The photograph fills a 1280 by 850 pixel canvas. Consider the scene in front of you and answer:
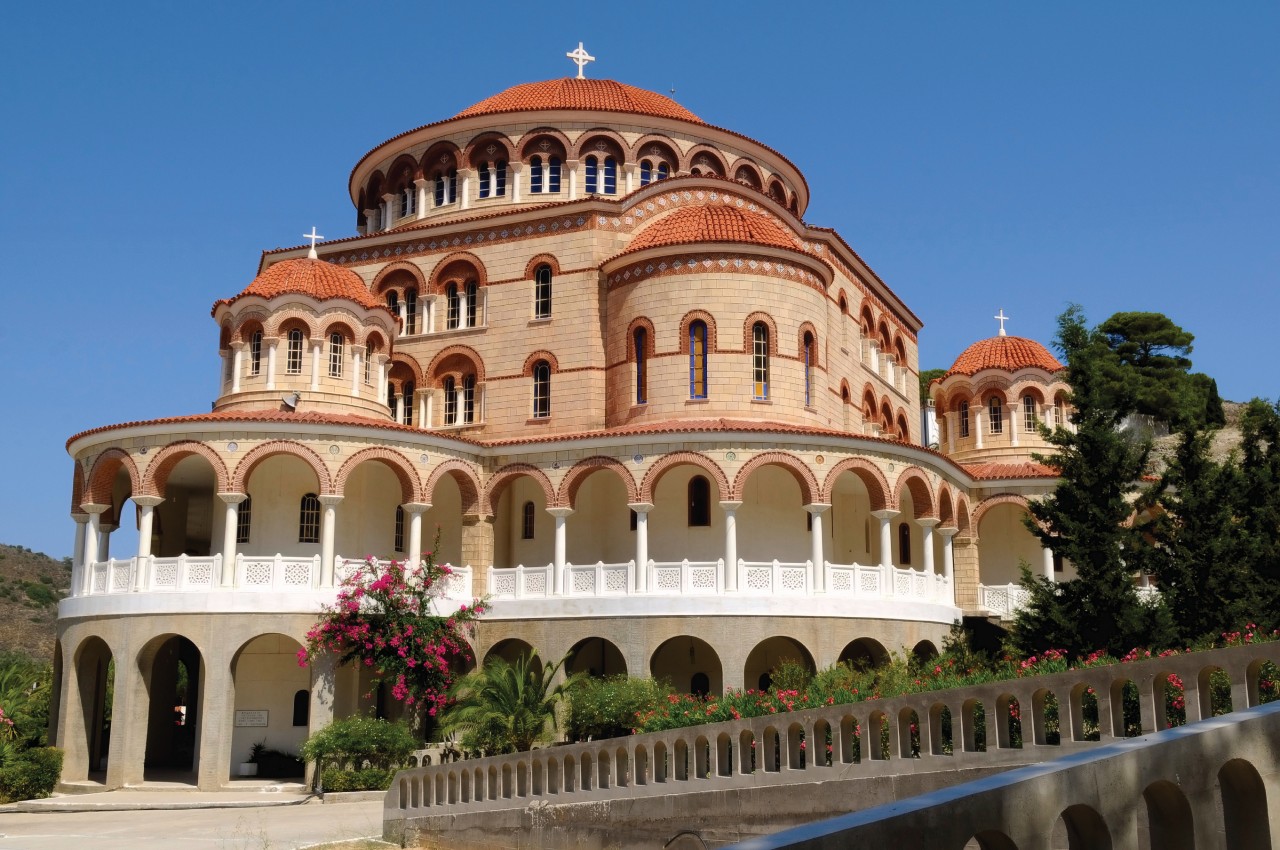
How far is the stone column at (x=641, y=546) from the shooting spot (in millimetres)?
28391

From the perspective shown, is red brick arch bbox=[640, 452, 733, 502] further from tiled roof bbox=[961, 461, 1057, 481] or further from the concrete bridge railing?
tiled roof bbox=[961, 461, 1057, 481]

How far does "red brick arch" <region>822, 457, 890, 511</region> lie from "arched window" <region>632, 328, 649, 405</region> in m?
5.46

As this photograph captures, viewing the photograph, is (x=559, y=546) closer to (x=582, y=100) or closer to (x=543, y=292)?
(x=543, y=292)

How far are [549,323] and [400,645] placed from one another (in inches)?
416

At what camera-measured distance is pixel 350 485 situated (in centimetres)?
3102

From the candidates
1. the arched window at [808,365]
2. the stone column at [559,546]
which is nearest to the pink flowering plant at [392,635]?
the stone column at [559,546]

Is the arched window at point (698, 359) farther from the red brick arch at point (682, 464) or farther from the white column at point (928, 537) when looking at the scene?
the white column at point (928, 537)

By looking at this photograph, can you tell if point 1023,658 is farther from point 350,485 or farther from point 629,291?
point 350,485

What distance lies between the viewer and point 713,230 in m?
32.4

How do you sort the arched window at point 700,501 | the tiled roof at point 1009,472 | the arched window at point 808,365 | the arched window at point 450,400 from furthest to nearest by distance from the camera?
the tiled roof at point 1009,472 → the arched window at point 450,400 → the arched window at point 808,365 → the arched window at point 700,501

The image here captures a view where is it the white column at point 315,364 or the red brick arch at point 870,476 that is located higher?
the white column at point 315,364

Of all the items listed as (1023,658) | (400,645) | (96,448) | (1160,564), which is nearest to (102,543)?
(96,448)

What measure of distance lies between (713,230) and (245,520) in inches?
531

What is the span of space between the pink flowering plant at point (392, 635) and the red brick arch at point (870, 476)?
9600mm
